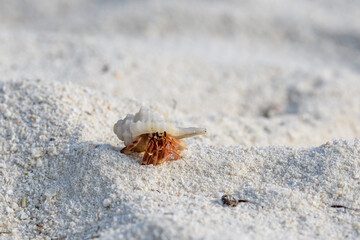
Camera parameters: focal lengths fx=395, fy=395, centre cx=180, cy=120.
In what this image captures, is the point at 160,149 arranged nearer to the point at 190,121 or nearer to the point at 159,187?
the point at 159,187

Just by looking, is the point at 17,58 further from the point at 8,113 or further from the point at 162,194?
the point at 162,194

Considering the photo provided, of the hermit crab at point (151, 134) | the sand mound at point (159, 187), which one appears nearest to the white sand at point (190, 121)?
the sand mound at point (159, 187)

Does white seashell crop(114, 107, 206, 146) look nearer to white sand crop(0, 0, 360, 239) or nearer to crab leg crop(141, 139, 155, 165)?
crab leg crop(141, 139, 155, 165)

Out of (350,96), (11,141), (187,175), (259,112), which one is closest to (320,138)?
(259,112)

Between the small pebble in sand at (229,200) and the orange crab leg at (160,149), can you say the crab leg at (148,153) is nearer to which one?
the orange crab leg at (160,149)

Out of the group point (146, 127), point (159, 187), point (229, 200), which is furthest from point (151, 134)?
point (229, 200)

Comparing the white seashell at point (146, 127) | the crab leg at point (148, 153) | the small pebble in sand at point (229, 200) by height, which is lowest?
the small pebble in sand at point (229, 200)

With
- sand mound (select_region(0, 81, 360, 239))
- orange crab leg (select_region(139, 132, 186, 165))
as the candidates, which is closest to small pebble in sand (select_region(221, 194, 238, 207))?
sand mound (select_region(0, 81, 360, 239))
